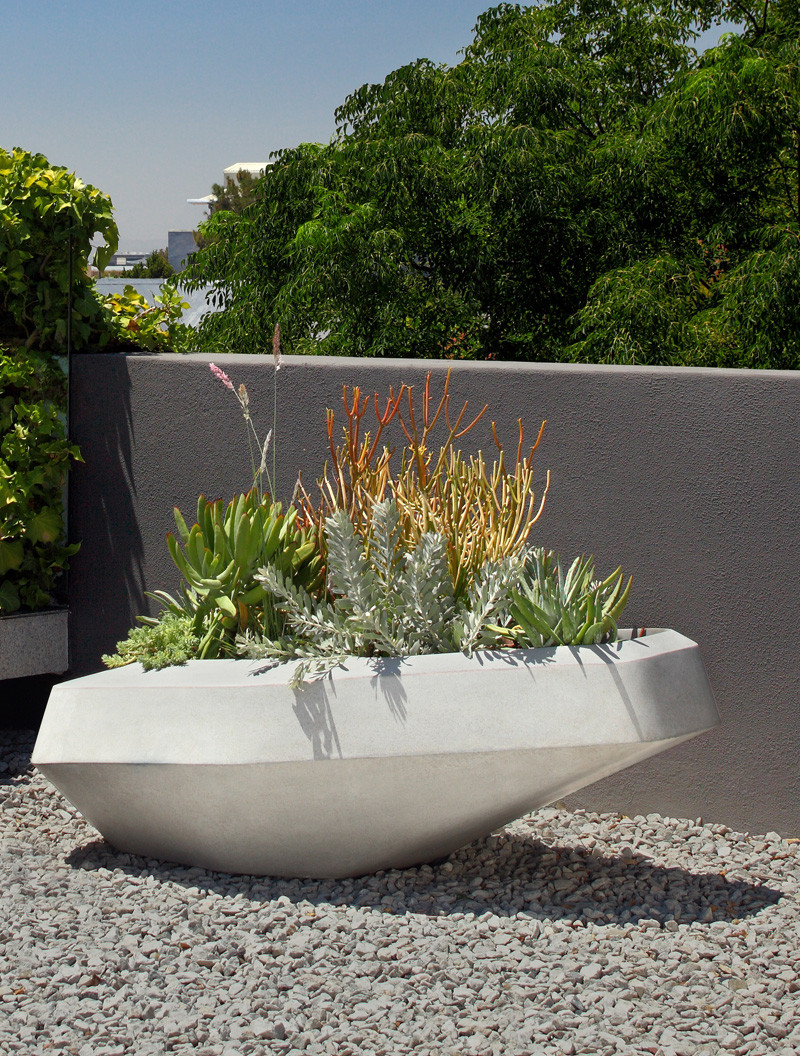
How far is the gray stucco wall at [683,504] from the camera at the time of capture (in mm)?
3693

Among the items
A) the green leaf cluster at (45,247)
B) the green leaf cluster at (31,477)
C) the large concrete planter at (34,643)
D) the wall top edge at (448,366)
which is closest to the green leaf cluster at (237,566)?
the wall top edge at (448,366)

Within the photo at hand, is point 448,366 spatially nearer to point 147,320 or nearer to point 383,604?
point 383,604

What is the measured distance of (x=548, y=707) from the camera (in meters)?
2.96

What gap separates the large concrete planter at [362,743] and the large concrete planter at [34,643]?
3.54ft

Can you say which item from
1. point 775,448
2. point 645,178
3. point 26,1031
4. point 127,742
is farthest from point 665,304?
point 26,1031

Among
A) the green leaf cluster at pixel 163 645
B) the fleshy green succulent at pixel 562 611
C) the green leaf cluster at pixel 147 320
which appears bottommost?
the green leaf cluster at pixel 163 645

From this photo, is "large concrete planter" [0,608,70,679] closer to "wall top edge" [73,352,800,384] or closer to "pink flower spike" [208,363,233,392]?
"wall top edge" [73,352,800,384]

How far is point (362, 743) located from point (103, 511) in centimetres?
194

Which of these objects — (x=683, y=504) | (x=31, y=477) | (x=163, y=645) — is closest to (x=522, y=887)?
(x=163, y=645)

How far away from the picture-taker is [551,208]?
11.7 meters

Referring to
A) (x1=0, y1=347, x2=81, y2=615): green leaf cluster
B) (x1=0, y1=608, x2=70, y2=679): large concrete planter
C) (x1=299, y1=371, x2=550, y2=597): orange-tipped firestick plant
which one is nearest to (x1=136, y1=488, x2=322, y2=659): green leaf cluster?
(x1=299, y1=371, x2=550, y2=597): orange-tipped firestick plant

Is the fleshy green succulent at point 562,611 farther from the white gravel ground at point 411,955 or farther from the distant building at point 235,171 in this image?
the distant building at point 235,171

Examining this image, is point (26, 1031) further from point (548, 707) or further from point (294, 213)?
point (294, 213)

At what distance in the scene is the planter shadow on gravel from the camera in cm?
305
